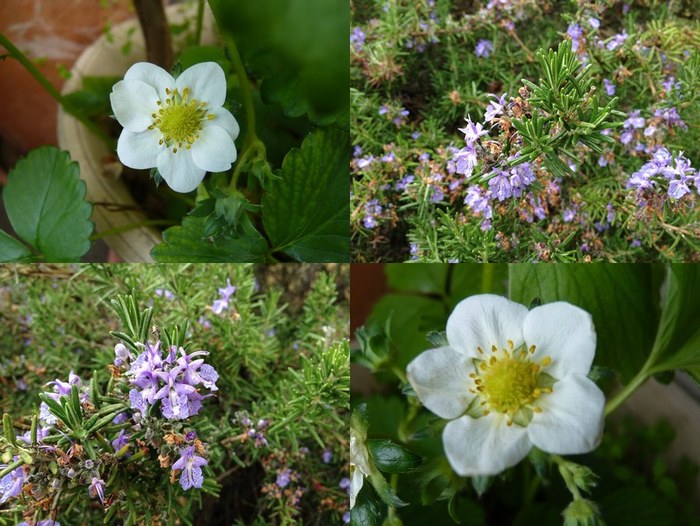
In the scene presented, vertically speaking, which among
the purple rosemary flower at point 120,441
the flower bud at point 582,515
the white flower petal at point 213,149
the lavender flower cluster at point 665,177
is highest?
the white flower petal at point 213,149

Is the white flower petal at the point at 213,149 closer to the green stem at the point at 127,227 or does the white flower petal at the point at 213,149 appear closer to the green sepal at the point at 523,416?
the green stem at the point at 127,227

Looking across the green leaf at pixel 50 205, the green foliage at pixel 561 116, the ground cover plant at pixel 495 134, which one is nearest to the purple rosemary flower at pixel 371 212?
Answer: the ground cover plant at pixel 495 134

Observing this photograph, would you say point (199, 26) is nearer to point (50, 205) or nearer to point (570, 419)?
point (50, 205)

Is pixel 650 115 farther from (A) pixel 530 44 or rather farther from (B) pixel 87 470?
(B) pixel 87 470

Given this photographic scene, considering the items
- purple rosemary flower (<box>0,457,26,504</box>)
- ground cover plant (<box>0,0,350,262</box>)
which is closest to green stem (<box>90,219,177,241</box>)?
ground cover plant (<box>0,0,350,262</box>)

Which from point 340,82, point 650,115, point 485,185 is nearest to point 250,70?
point 340,82

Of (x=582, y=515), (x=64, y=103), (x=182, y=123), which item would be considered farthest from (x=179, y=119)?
(x=582, y=515)
